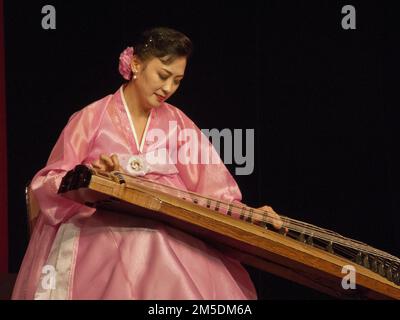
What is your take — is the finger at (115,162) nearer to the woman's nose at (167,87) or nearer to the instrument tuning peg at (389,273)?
the woman's nose at (167,87)

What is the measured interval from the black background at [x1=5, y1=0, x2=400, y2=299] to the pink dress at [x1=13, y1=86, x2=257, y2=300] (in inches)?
32.5

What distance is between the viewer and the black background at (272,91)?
11.1ft

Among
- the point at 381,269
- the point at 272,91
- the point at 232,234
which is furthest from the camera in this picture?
the point at 272,91

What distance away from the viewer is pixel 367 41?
339 centimetres

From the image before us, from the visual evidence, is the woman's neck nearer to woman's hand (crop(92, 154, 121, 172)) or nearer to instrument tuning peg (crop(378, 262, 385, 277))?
woman's hand (crop(92, 154, 121, 172))

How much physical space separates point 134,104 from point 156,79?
116mm

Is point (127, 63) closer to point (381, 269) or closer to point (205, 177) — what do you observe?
point (205, 177)

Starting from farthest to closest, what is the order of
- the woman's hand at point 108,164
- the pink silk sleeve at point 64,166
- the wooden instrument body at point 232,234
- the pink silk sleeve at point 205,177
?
the pink silk sleeve at point 205,177 < the pink silk sleeve at point 64,166 < the woman's hand at point 108,164 < the wooden instrument body at point 232,234

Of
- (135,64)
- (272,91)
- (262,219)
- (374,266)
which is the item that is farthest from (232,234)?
(272,91)

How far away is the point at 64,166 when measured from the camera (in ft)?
Result: 7.97

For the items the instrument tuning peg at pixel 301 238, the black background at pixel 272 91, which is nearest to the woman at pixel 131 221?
the instrument tuning peg at pixel 301 238

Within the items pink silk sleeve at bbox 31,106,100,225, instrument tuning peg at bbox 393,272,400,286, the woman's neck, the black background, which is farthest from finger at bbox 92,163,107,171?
the black background

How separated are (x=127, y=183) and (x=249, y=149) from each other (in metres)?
1.27
